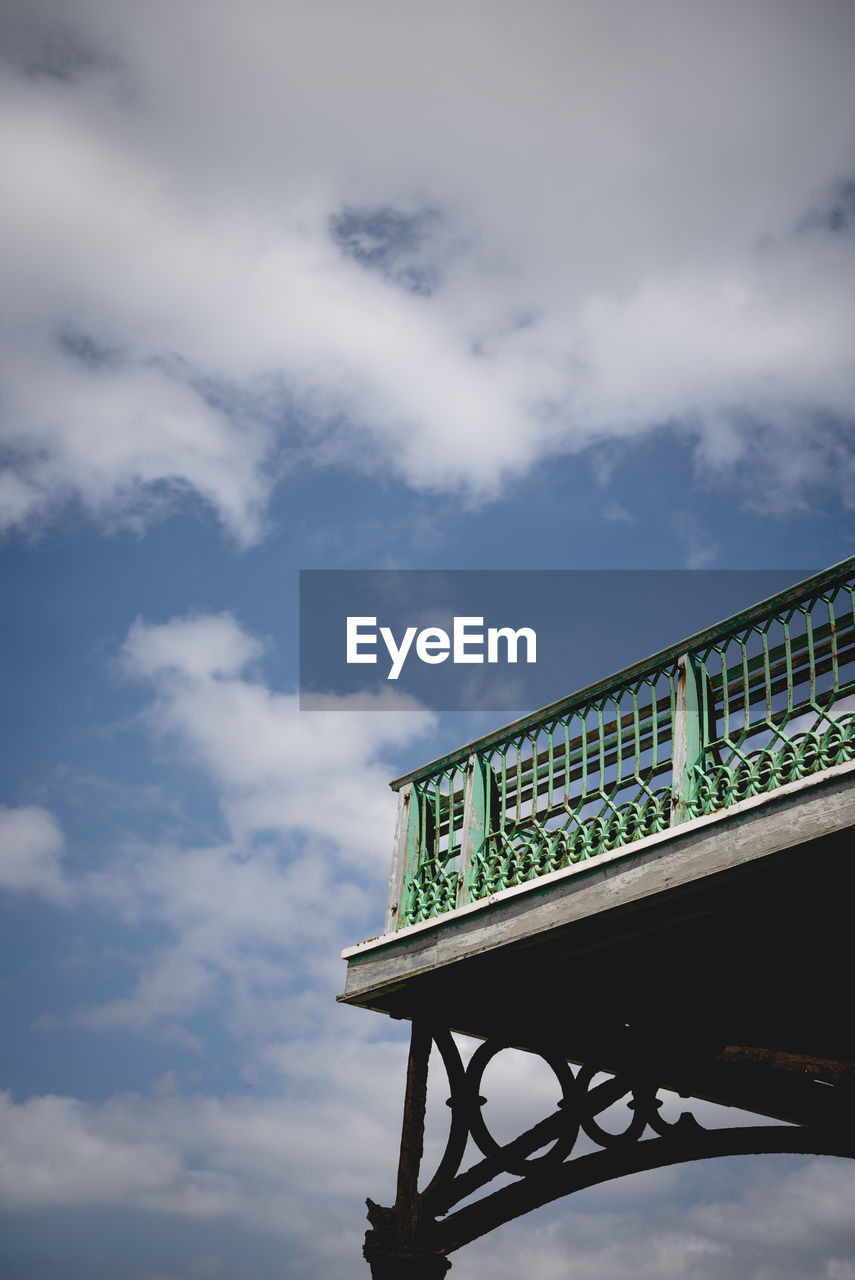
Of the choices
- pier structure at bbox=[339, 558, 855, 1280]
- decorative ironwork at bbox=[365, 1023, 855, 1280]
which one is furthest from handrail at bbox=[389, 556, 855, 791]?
decorative ironwork at bbox=[365, 1023, 855, 1280]

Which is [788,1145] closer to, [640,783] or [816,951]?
[816,951]

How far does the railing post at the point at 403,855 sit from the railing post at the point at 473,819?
1.64 feet

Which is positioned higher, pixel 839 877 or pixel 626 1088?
pixel 839 877

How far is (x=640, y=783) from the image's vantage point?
654 cm

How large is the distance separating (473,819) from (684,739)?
166cm

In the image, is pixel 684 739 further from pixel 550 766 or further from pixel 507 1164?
A: pixel 507 1164

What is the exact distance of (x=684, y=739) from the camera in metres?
6.38

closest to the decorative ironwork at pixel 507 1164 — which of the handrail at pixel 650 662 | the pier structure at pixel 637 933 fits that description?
the pier structure at pixel 637 933

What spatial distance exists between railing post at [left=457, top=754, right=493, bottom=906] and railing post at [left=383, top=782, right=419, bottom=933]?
1.64 feet

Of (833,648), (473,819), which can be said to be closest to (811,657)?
(833,648)

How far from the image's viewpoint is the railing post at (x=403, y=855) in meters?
7.77

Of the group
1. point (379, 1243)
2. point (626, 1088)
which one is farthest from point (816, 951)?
point (379, 1243)

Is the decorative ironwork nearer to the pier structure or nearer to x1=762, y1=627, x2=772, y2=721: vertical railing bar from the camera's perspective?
the pier structure

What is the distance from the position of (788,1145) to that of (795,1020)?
4.29 ft
